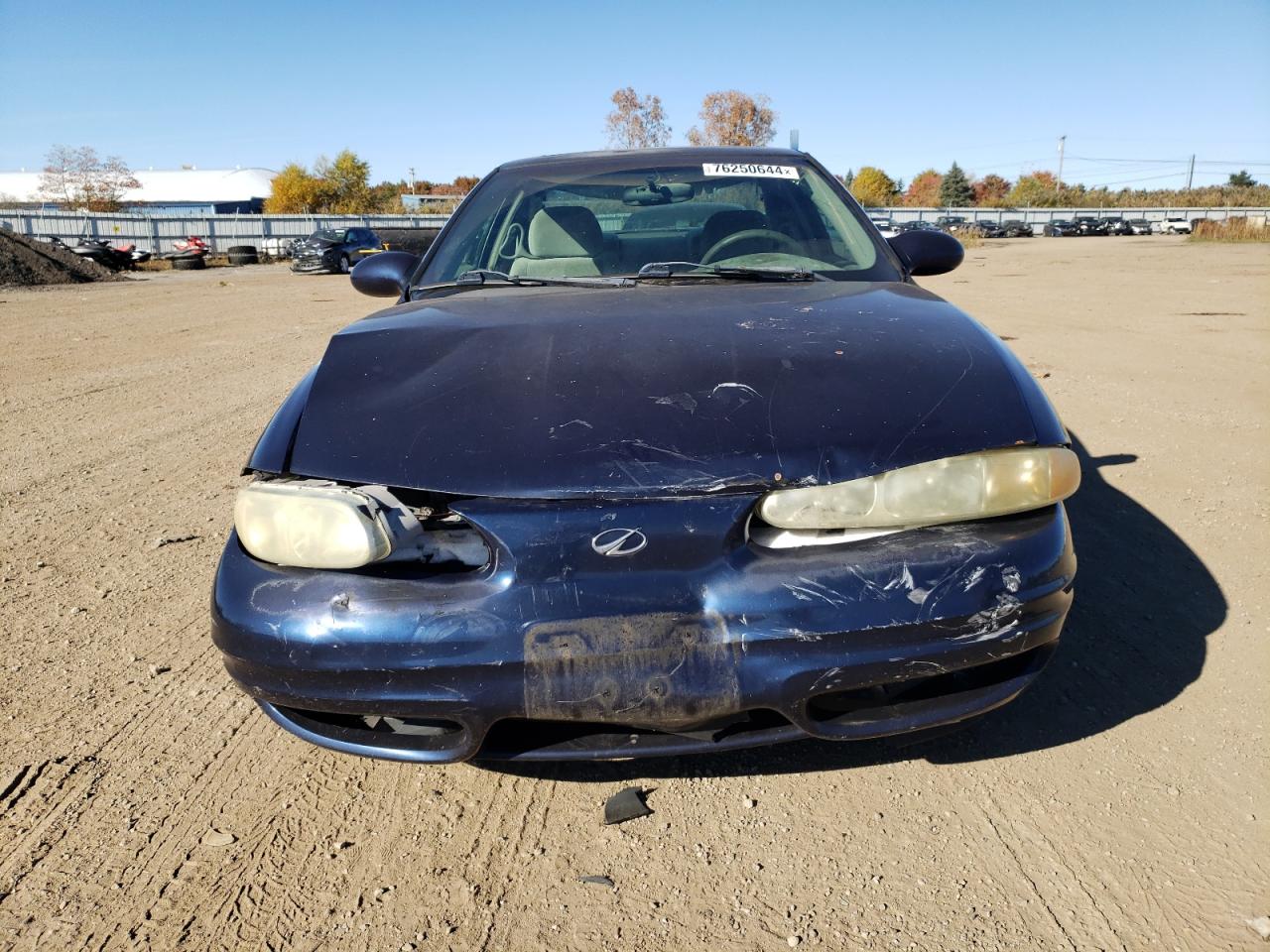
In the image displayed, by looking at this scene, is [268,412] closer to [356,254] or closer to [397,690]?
[397,690]

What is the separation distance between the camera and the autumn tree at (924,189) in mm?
91438

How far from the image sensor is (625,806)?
197cm

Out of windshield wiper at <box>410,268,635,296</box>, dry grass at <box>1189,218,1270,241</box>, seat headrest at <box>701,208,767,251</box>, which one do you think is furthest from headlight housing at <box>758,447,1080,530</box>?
dry grass at <box>1189,218,1270,241</box>

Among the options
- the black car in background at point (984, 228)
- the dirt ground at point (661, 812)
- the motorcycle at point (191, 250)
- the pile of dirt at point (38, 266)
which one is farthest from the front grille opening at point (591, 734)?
the black car in background at point (984, 228)

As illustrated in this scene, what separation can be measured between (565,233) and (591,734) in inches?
75.6

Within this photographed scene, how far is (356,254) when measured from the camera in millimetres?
25750

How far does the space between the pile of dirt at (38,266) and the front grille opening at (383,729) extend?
66.2 ft

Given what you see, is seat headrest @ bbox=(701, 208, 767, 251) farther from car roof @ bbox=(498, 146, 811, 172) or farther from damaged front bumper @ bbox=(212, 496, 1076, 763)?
damaged front bumper @ bbox=(212, 496, 1076, 763)

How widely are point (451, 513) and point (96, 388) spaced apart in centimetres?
650

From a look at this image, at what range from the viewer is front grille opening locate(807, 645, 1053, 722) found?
1.72 m

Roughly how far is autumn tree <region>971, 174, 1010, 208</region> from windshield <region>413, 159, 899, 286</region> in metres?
98.4

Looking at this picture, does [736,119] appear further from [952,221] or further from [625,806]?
[625,806]

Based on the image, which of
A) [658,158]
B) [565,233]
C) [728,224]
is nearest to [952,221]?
[658,158]

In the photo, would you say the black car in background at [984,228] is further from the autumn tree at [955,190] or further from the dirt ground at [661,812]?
the dirt ground at [661,812]
